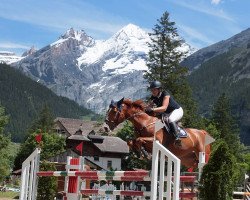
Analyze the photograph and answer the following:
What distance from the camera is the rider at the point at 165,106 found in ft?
36.5

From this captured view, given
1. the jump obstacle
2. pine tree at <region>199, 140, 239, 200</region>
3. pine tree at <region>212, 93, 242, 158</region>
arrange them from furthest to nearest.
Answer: pine tree at <region>212, 93, 242, 158</region>, pine tree at <region>199, 140, 239, 200</region>, the jump obstacle

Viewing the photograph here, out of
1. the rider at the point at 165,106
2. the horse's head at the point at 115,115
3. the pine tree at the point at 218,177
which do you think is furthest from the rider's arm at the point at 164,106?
the pine tree at the point at 218,177

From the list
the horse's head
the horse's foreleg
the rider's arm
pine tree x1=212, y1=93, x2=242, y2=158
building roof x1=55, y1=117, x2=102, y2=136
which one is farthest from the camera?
building roof x1=55, y1=117, x2=102, y2=136

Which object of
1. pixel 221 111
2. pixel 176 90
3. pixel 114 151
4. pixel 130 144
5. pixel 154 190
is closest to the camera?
pixel 154 190

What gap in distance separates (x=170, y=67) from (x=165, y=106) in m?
33.7

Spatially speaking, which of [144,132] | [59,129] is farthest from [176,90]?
[59,129]

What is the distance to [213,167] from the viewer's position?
8680mm

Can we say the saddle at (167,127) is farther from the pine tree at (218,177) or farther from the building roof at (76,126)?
the building roof at (76,126)

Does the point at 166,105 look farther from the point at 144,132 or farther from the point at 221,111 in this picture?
the point at 221,111

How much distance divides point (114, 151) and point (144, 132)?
6698cm

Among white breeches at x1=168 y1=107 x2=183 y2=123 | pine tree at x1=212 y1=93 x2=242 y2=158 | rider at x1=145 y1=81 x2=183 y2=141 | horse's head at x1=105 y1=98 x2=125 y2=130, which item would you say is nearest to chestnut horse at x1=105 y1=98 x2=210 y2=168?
horse's head at x1=105 y1=98 x2=125 y2=130

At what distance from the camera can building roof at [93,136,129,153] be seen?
7714cm

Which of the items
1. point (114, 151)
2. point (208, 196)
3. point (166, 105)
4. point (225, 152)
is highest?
point (114, 151)

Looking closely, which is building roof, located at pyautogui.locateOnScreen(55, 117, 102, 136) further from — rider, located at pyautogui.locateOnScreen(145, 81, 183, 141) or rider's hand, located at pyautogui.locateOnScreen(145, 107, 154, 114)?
rider, located at pyautogui.locateOnScreen(145, 81, 183, 141)
